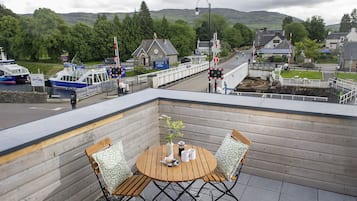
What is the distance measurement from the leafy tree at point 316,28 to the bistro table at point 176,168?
220 ft

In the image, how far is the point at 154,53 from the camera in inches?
1319

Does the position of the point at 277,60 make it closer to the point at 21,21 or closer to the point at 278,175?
the point at 278,175

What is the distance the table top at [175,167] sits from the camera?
2201mm

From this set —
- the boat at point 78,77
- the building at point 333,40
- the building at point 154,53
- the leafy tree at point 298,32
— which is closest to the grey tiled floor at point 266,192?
the boat at point 78,77

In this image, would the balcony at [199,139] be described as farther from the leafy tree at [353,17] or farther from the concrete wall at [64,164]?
the leafy tree at [353,17]

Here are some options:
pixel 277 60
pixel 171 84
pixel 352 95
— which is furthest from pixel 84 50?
pixel 352 95

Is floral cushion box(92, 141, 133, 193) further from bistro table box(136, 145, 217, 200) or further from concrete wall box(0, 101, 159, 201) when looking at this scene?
concrete wall box(0, 101, 159, 201)

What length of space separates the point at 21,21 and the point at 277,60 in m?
41.8

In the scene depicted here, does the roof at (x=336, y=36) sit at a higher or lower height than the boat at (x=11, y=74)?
higher

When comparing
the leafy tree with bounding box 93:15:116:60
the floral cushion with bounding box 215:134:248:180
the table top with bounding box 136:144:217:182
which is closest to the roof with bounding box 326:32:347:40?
the leafy tree with bounding box 93:15:116:60

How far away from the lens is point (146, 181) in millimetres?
2488

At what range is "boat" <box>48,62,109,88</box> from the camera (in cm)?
2098

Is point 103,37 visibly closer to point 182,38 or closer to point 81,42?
point 81,42

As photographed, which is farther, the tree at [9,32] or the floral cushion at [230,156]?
the tree at [9,32]
